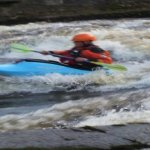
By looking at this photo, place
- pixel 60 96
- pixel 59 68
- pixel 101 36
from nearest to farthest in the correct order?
pixel 60 96, pixel 59 68, pixel 101 36

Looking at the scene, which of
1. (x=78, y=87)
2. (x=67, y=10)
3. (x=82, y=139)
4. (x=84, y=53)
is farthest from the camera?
(x=67, y=10)

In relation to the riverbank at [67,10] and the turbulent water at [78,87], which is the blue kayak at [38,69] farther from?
the riverbank at [67,10]

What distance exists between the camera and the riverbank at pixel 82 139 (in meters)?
3.84

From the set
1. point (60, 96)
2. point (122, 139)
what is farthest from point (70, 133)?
point (60, 96)

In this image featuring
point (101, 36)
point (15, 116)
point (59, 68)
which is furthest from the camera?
point (101, 36)

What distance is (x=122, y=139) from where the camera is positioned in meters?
4.02

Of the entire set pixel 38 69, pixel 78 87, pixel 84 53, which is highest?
pixel 84 53

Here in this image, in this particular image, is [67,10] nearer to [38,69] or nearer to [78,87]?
[38,69]

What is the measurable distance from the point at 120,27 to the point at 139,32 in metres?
1.00

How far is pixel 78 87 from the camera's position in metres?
9.42

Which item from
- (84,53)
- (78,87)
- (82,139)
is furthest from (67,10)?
(82,139)

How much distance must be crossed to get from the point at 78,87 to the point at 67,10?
28.2 feet

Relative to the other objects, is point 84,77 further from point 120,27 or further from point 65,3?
point 65,3

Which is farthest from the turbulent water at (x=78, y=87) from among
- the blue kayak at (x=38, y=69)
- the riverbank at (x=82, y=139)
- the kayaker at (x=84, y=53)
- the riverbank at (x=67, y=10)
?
the riverbank at (x=82, y=139)
